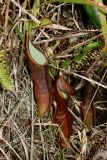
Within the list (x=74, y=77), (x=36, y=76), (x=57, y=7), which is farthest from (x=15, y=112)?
(x=57, y=7)

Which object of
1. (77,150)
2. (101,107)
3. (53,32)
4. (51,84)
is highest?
(53,32)

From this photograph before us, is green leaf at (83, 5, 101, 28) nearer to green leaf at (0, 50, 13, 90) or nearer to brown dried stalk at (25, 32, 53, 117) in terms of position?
brown dried stalk at (25, 32, 53, 117)

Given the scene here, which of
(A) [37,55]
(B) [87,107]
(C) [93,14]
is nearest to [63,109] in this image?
(B) [87,107]

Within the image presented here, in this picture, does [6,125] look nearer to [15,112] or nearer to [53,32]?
[15,112]

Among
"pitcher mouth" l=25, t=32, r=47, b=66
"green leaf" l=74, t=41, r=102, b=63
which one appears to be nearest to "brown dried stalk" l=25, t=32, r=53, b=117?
"pitcher mouth" l=25, t=32, r=47, b=66

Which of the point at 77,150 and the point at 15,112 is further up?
the point at 15,112

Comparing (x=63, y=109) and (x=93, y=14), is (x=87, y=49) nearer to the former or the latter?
(x=93, y=14)
